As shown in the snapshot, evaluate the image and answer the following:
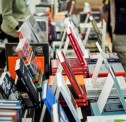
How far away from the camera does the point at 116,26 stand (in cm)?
429

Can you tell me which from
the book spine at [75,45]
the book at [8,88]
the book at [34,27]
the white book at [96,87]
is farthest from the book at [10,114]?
the book at [34,27]

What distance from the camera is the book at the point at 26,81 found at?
1413 mm

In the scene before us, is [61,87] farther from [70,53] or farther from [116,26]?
[116,26]

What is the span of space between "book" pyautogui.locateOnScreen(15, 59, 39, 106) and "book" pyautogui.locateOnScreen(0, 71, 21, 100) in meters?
0.07

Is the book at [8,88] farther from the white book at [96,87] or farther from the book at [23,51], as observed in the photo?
the white book at [96,87]

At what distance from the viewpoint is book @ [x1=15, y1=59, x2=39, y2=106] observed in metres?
1.41

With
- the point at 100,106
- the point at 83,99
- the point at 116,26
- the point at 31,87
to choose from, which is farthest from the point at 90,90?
the point at 116,26

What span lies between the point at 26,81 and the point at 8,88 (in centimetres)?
10

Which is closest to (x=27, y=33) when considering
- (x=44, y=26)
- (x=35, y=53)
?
(x=35, y=53)

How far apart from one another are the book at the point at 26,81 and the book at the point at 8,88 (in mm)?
70

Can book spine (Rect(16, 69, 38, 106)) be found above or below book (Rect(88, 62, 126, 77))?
above

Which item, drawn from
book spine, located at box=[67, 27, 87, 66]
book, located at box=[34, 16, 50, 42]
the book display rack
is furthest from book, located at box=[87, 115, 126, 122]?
book, located at box=[34, 16, 50, 42]

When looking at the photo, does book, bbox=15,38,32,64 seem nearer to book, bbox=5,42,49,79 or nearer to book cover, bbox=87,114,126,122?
book, bbox=5,42,49,79

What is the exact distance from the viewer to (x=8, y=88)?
1449 millimetres
